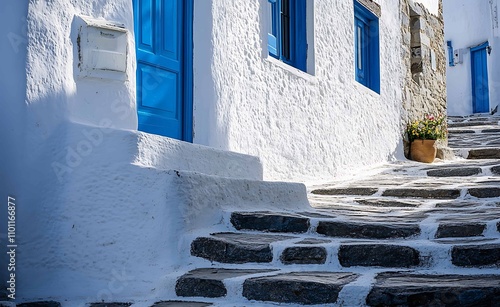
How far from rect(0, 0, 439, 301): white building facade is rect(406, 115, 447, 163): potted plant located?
11.8 ft

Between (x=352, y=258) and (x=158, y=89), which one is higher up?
(x=158, y=89)

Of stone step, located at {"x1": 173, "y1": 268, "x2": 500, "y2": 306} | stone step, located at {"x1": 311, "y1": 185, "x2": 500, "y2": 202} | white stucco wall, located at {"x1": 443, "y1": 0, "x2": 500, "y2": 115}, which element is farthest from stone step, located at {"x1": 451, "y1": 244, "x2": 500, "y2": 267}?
white stucco wall, located at {"x1": 443, "y1": 0, "x2": 500, "y2": 115}

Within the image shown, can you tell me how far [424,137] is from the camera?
30.2 feet

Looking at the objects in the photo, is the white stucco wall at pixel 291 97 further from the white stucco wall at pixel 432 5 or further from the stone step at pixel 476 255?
the stone step at pixel 476 255

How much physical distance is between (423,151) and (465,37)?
9.18 m

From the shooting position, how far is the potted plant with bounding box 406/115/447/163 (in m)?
8.96

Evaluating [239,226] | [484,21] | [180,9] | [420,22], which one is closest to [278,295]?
[239,226]

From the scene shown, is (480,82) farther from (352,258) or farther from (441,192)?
(352,258)

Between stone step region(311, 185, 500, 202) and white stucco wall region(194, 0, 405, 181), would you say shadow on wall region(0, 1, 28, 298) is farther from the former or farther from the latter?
stone step region(311, 185, 500, 202)

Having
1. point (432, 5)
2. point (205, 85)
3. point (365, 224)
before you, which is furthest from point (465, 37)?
point (365, 224)

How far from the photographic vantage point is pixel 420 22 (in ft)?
32.6

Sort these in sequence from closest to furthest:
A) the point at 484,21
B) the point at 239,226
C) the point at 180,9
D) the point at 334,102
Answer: the point at 239,226, the point at 180,9, the point at 334,102, the point at 484,21

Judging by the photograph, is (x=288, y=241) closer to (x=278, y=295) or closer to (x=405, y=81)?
(x=278, y=295)

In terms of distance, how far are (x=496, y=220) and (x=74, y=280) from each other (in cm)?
235
